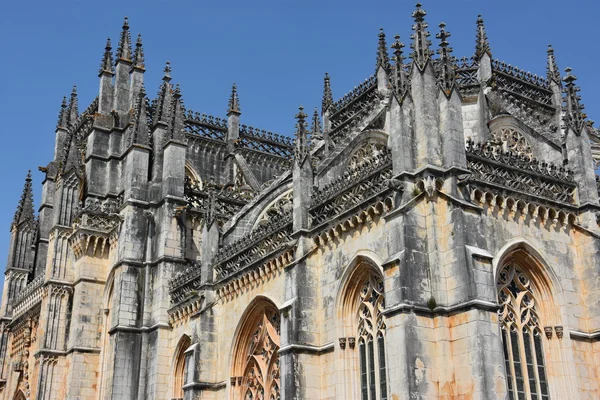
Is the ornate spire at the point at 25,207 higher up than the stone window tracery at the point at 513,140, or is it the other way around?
the ornate spire at the point at 25,207

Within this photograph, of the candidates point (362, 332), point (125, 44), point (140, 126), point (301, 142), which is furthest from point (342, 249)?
point (125, 44)

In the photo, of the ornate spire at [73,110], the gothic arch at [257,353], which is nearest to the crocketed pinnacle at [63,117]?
the ornate spire at [73,110]

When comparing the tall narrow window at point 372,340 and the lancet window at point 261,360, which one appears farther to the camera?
the lancet window at point 261,360

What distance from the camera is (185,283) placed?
93.7 feet

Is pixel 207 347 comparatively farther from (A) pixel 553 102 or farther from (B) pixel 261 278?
(A) pixel 553 102

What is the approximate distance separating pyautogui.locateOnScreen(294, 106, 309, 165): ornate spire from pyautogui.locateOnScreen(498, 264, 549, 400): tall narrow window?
6.91m

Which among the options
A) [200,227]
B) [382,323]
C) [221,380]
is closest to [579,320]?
[382,323]

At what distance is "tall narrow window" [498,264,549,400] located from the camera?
17969mm

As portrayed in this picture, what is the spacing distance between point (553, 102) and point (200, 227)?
14.3 m

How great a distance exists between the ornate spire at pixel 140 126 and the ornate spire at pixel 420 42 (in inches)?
650

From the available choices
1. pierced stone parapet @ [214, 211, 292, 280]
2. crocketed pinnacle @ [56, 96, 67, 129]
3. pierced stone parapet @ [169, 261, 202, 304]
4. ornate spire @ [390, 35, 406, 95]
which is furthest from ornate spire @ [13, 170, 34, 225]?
ornate spire @ [390, 35, 406, 95]

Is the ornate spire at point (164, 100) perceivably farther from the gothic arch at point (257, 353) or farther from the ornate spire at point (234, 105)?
the gothic arch at point (257, 353)

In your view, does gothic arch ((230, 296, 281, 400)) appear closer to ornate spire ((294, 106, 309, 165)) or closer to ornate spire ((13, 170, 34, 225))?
ornate spire ((294, 106, 309, 165))

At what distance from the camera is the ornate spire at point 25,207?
44.8m
